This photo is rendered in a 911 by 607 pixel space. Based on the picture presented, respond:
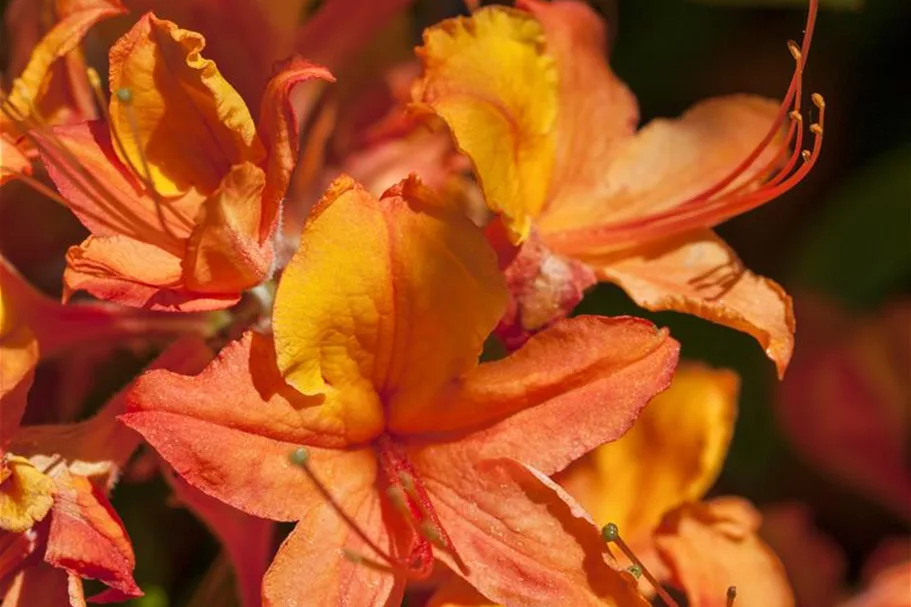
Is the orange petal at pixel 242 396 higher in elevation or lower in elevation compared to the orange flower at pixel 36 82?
lower

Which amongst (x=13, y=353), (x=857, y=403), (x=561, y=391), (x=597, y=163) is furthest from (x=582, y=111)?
(x=857, y=403)

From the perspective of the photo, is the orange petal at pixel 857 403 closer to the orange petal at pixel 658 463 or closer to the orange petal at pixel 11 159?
the orange petal at pixel 658 463

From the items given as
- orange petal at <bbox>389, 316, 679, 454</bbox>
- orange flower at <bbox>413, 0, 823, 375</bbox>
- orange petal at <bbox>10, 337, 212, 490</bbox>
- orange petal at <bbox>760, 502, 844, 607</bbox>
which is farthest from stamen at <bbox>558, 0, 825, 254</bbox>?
orange petal at <bbox>760, 502, 844, 607</bbox>

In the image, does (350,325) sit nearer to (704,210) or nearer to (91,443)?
(91,443)

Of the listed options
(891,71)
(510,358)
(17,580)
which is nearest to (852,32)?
(891,71)

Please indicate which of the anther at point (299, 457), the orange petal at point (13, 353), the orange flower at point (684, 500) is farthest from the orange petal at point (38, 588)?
the orange flower at point (684, 500)

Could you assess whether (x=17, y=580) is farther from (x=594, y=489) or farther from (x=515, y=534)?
(x=594, y=489)
